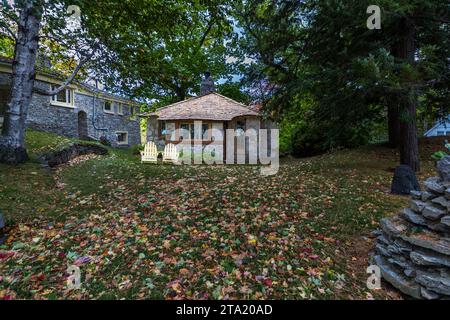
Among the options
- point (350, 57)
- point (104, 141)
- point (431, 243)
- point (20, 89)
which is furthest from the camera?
point (104, 141)

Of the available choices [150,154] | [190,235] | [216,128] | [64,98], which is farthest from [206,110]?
[190,235]

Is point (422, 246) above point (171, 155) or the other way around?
the other way around

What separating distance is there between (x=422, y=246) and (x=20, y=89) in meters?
8.45

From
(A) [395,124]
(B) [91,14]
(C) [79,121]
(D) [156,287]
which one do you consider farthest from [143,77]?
(C) [79,121]

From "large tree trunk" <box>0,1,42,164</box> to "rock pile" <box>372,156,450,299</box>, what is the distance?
26.1 feet

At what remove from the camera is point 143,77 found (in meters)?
6.05

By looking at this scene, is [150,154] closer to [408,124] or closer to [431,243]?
[408,124]

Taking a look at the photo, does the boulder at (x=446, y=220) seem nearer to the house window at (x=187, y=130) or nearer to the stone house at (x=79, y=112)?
the stone house at (x=79, y=112)

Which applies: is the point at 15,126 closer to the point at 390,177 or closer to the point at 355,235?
the point at 355,235

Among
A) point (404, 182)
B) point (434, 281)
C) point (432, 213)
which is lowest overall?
point (434, 281)

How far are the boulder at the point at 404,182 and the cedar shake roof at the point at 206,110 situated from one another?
980 centimetres

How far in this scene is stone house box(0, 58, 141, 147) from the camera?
1325cm

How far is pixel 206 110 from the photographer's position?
15.3m

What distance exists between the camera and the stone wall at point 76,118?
545 inches
